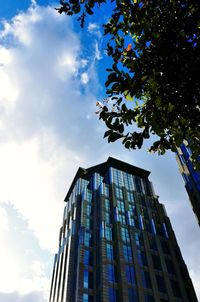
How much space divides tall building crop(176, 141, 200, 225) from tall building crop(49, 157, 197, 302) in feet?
47.9

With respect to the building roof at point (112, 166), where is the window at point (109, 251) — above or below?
below

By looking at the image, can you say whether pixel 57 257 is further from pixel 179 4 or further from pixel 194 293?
pixel 179 4

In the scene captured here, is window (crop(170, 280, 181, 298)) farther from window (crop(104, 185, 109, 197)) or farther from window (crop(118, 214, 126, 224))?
window (crop(104, 185, 109, 197))

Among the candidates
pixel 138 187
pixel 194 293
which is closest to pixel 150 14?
pixel 194 293

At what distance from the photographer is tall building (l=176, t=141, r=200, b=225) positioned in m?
55.8

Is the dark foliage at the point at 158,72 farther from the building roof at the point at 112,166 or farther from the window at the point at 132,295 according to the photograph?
the building roof at the point at 112,166

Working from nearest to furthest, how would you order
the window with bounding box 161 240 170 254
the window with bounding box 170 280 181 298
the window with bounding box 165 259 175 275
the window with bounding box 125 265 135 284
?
the window with bounding box 125 265 135 284 < the window with bounding box 170 280 181 298 < the window with bounding box 165 259 175 275 < the window with bounding box 161 240 170 254

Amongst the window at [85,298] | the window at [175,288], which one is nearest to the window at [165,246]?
the window at [175,288]

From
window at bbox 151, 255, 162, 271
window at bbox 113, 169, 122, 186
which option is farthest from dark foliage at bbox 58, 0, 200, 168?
window at bbox 113, 169, 122, 186

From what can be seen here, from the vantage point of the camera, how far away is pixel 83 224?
66625 mm

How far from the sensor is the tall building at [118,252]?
171ft

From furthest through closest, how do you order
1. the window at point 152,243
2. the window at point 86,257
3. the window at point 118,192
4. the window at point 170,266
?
the window at point 118,192 < the window at point 152,243 < the window at point 170,266 < the window at point 86,257

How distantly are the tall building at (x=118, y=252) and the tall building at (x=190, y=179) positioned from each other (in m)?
14.6

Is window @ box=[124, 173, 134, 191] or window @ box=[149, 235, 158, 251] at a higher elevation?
window @ box=[124, 173, 134, 191]
